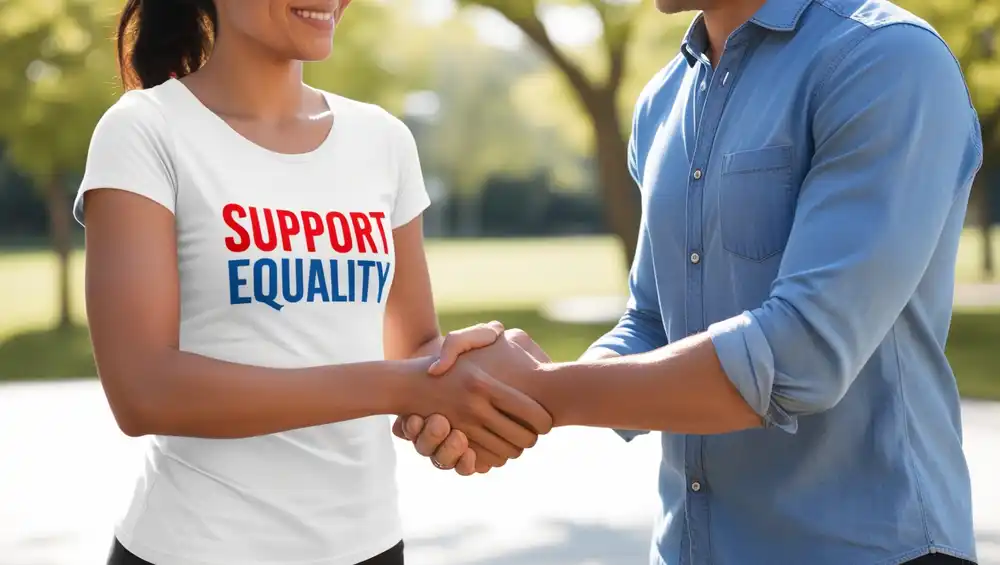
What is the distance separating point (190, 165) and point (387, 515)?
84 cm

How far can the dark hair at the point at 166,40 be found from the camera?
2.93 meters

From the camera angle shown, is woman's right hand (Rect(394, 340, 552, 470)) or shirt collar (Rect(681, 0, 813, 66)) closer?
shirt collar (Rect(681, 0, 813, 66))

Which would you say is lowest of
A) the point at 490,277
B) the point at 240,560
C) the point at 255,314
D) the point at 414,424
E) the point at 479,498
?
the point at 490,277

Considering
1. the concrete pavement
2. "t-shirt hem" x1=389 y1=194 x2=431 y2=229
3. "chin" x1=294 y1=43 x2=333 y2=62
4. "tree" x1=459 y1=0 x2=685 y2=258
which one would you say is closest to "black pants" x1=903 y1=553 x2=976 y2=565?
"t-shirt hem" x1=389 y1=194 x2=431 y2=229

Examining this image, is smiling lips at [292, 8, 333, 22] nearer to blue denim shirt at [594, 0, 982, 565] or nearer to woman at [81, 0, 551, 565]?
woman at [81, 0, 551, 565]

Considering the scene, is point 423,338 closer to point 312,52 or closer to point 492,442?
point 492,442

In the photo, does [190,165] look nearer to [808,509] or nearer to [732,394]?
[732,394]

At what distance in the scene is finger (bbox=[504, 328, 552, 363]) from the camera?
2.94 m

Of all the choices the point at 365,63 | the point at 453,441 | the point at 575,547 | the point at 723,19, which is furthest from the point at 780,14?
the point at 365,63

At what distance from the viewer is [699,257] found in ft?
8.24

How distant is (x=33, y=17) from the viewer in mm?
18062

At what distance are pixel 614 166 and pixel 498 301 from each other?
7.20 meters

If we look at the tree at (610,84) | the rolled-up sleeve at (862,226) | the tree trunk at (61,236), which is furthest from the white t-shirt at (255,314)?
the tree trunk at (61,236)

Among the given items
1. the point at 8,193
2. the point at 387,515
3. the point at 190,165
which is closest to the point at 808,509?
the point at 387,515
